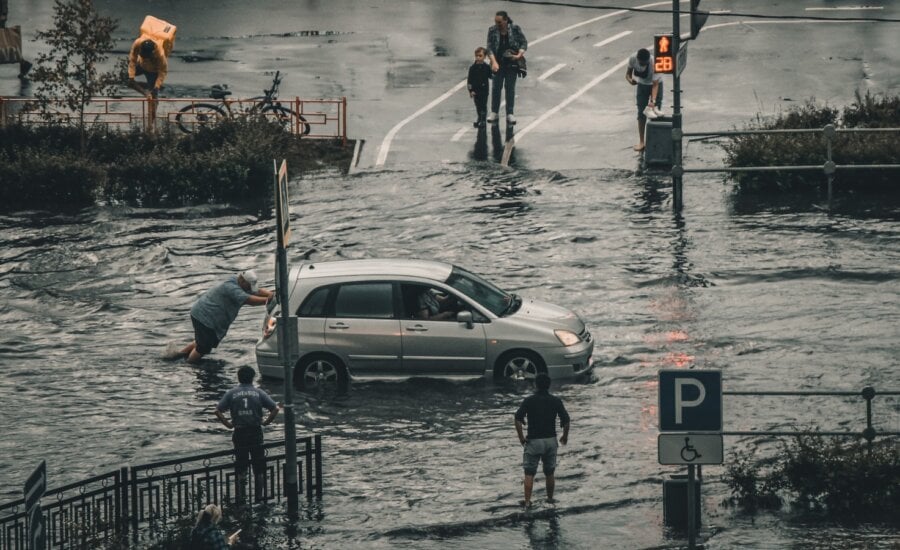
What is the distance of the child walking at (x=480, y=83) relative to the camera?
3288 centimetres

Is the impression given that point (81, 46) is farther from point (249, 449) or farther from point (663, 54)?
point (249, 449)

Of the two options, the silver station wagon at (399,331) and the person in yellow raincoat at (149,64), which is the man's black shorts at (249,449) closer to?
the silver station wagon at (399,331)

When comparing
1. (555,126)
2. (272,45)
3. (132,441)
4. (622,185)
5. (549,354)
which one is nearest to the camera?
(132,441)

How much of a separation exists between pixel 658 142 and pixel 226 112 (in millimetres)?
9266

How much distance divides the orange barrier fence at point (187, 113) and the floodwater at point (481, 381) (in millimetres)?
2290

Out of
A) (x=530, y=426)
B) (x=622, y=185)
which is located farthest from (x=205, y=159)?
(x=530, y=426)

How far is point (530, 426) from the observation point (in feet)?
57.5

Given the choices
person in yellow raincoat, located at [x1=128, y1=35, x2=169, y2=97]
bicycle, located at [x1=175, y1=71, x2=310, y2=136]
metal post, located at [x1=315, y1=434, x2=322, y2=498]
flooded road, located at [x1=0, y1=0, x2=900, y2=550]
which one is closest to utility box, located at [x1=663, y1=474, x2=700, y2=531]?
flooded road, located at [x1=0, y1=0, x2=900, y2=550]

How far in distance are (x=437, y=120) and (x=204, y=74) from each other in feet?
21.1

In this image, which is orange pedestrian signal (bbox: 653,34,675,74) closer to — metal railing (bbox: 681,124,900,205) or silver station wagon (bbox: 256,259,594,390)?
metal railing (bbox: 681,124,900,205)

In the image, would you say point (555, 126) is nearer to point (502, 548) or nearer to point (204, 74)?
point (204, 74)

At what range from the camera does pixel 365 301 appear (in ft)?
71.4

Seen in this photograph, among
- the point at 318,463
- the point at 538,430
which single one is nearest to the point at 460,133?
the point at 318,463

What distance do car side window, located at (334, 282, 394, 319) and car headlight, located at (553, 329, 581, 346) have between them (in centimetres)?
210
